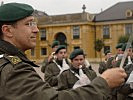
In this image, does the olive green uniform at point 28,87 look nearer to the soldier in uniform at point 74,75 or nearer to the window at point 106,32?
the soldier in uniform at point 74,75

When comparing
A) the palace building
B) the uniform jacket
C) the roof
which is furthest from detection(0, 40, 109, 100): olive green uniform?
the roof

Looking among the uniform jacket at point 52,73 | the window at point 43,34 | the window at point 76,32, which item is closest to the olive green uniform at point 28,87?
the uniform jacket at point 52,73

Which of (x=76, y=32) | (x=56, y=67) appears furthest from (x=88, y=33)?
(x=56, y=67)

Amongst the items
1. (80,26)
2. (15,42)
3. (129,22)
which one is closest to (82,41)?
(80,26)

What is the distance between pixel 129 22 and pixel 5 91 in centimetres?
4746

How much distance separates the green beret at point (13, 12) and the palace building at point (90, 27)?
1861 inches

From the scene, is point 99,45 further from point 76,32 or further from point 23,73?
point 23,73

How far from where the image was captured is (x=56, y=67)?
7.93m

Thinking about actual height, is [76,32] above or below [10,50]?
below

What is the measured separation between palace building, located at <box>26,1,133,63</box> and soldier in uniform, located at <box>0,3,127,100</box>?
47.3 metres

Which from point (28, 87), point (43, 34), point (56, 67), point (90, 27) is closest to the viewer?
point (28, 87)

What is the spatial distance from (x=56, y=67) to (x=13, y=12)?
5603 millimetres

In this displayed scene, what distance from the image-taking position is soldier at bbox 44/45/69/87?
294 inches

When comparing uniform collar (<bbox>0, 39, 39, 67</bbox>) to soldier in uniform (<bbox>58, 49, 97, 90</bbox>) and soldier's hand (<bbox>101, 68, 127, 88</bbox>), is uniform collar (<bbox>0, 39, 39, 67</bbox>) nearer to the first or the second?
soldier's hand (<bbox>101, 68, 127, 88</bbox>)
